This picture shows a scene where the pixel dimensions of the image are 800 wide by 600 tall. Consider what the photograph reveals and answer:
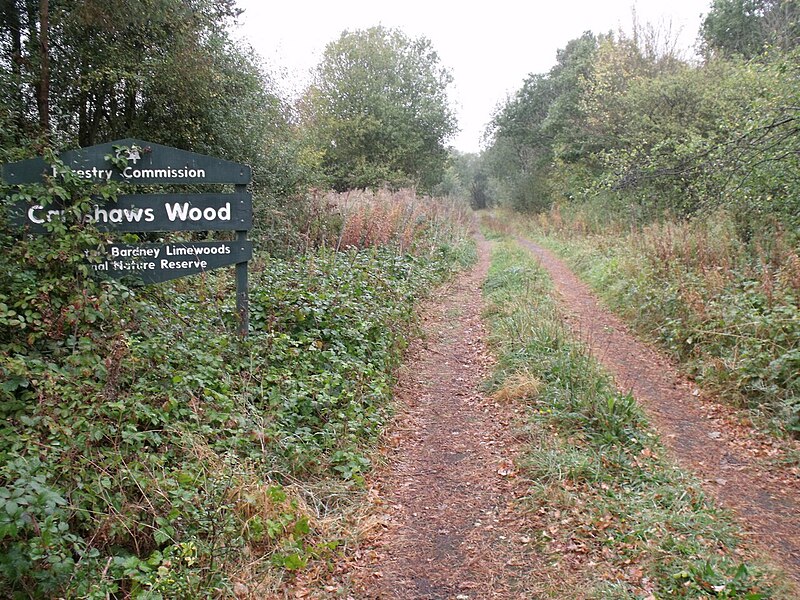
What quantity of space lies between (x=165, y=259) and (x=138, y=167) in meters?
0.89

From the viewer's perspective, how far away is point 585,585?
328 centimetres

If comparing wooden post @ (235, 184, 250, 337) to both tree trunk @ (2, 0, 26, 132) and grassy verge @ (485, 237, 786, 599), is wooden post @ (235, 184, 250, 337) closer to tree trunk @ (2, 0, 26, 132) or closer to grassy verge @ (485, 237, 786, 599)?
grassy verge @ (485, 237, 786, 599)

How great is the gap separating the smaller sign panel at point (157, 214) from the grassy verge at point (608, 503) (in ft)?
11.9

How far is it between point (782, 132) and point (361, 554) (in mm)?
8398

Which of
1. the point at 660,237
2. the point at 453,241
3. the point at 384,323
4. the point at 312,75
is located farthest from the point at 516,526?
the point at 312,75

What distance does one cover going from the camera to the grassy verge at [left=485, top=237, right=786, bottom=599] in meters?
3.25

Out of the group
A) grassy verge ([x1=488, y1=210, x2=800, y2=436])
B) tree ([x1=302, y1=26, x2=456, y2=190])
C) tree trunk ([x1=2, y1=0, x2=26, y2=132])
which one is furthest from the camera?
tree ([x1=302, y1=26, x2=456, y2=190])

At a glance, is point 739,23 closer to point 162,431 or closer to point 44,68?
point 44,68

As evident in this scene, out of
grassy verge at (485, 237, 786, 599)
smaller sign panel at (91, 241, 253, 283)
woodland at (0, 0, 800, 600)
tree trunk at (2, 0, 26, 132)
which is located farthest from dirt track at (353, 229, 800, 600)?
tree trunk at (2, 0, 26, 132)

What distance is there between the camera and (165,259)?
510 centimetres

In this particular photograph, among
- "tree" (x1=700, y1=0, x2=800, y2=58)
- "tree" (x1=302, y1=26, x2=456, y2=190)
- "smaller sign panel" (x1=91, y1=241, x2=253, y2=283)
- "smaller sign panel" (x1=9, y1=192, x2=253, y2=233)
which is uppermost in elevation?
"tree" (x1=700, y1=0, x2=800, y2=58)

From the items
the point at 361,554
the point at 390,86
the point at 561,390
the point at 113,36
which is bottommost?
the point at 361,554

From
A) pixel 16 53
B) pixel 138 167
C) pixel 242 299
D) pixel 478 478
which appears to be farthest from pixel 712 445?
pixel 16 53

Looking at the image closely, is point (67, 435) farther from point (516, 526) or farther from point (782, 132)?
point (782, 132)
